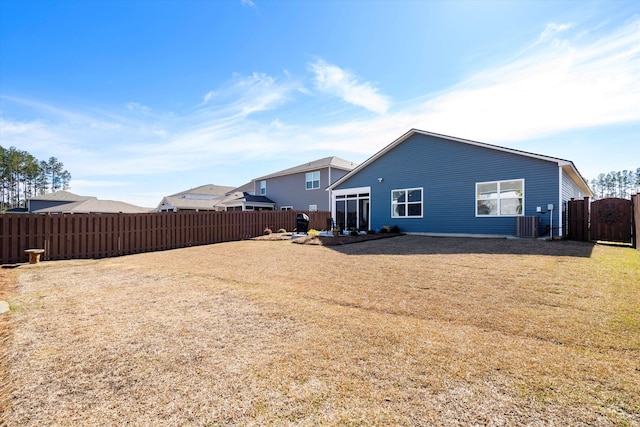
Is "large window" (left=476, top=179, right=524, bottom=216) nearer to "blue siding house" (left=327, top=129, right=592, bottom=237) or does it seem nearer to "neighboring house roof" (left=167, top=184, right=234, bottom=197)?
"blue siding house" (left=327, top=129, right=592, bottom=237)

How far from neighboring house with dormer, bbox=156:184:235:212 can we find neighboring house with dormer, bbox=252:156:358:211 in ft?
22.5

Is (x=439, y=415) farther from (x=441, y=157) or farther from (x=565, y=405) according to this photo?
(x=441, y=157)

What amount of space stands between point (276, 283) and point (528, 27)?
11.6 metres

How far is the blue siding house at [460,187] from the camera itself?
38.9 feet

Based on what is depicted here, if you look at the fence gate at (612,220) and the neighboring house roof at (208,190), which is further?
A: the neighboring house roof at (208,190)

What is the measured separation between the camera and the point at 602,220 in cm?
1140

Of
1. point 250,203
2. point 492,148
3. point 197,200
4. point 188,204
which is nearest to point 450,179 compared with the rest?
point 492,148

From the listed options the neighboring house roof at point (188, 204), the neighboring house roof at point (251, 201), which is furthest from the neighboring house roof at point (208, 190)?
the neighboring house roof at point (251, 201)

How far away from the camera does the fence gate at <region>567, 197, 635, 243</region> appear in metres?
10.9

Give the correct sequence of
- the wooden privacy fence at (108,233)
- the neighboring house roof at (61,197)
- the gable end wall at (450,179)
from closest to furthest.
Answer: the wooden privacy fence at (108,233)
the gable end wall at (450,179)
the neighboring house roof at (61,197)

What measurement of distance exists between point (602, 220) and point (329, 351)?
1393 centimetres

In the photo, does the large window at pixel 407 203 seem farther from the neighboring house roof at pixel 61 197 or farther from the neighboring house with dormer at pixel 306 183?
the neighboring house roof at pixel 61 197

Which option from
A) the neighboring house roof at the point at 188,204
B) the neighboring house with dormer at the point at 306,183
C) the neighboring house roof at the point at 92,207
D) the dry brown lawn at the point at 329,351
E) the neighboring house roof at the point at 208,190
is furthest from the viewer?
the neighboring house roof at the point at 208,190

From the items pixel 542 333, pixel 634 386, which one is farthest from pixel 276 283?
pixel 634 386
